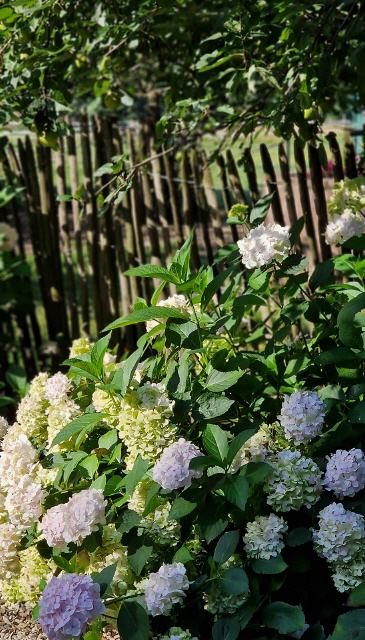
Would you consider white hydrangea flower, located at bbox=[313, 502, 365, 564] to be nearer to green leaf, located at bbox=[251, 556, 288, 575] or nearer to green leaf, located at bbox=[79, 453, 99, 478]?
green leaf, located at bbox=[251, 556, 288, 575]

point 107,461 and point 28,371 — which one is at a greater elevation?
point 107,461

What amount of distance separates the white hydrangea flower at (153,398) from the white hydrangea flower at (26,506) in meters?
0.38

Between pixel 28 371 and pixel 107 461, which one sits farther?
pixel 28 371

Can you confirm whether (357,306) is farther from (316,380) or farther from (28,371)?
(28,371)

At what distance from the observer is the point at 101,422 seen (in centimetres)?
228

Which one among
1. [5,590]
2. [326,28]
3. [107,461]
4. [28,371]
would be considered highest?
[326,28]

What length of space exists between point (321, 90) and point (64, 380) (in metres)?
1.62

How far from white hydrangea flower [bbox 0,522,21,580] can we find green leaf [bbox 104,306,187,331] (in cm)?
56

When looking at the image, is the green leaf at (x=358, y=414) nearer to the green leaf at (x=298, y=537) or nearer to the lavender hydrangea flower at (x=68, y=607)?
the green leaf at (x=298, y=537)

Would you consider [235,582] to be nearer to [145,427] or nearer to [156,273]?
[145,427]

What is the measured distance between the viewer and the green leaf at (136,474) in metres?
1.91

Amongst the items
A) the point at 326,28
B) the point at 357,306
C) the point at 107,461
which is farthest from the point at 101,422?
the point at 326,28

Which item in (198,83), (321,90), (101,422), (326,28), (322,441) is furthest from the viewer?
(198,83)

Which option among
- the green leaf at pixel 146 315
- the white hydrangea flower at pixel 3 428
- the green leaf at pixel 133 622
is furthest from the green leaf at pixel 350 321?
the white hydrangea flower at pixel 3 428
